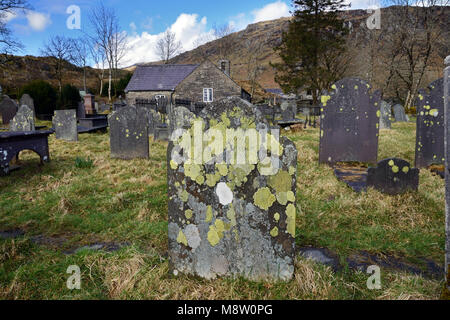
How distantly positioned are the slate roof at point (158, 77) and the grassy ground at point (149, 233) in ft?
99.4

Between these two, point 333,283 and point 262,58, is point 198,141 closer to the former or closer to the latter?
point 333,283

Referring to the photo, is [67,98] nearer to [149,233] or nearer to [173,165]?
[149,233]

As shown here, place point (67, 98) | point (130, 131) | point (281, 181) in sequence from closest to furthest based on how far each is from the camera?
point (281, 181) → point (130, 131) → point (67, 98)

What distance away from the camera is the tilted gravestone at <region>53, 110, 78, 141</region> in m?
11.9

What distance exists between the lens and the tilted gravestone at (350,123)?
6.87 metres

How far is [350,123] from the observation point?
6984 millimetres

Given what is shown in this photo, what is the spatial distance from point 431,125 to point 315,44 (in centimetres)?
3114

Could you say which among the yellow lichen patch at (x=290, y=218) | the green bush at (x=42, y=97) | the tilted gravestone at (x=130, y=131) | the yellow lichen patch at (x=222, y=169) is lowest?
the yellow lichen patch at (x=290, y=218)

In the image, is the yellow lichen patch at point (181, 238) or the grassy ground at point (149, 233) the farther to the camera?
the yellow lichen patch at point (181, 238)

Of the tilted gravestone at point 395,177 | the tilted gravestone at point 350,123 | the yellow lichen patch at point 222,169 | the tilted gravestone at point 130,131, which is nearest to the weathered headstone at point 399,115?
the tilted gravestone at point 350,123

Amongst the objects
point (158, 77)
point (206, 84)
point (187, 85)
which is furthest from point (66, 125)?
point (158, 77)

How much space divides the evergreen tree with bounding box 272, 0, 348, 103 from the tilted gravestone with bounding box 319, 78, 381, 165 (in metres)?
28.7

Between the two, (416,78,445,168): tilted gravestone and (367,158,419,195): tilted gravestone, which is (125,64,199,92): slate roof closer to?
(416,78,445,168): tilted gravestone

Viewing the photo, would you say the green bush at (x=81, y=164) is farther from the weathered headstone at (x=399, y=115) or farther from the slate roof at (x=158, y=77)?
the slate roof at (x=158, y=77)
